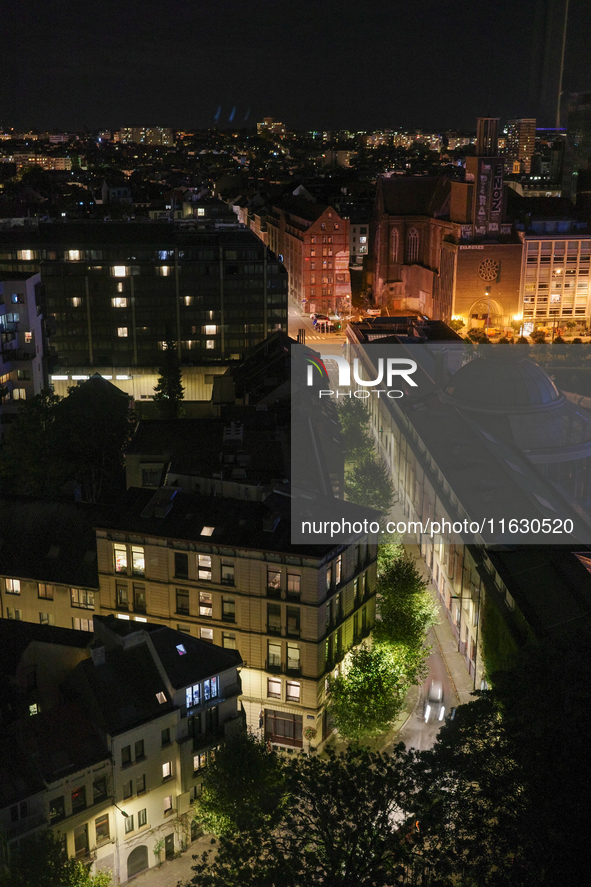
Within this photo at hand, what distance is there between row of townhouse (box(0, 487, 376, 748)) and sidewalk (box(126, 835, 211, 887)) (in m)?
4.98

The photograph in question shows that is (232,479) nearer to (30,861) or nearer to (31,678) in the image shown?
(31,678)

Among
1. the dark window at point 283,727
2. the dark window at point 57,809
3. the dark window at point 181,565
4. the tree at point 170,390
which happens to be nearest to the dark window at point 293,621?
the dark window at point 283,727

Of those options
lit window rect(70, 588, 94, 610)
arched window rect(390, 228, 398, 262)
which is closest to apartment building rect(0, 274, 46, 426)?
lit window rect(70, 588, 94, 610)

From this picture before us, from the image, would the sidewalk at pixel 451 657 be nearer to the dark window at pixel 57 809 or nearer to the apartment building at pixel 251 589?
the apartment building at pixel 251 589

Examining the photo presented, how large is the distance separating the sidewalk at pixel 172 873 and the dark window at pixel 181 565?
27.5 ft

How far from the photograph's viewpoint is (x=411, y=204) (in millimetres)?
100875

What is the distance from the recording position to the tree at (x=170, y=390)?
5991cm

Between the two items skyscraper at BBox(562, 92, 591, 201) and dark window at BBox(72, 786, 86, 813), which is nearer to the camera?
dark window at BBox(72, 786, 86, 813)

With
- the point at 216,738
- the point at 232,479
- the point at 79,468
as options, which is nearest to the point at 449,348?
the point at 79,468

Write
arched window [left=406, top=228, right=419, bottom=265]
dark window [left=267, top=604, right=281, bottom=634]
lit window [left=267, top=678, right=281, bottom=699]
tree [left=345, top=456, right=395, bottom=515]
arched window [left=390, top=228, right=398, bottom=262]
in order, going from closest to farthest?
dark window [left=267, top=604, right=281, bottom=634], lit window [left=267, top=678, right=281, bottom=699], tree [left=345, top=456, right=395, bottom=515], arched window [left=390, top=228, right=398, bottom=262], arched window [left=406, top=228, right=419, bottom=265]

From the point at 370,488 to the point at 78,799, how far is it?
2263cm

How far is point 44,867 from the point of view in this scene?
72.5 ft

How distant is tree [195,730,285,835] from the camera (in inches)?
1020

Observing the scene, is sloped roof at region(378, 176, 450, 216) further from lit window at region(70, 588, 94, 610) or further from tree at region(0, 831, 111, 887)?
tree at region(0, 831, 111, 887)
